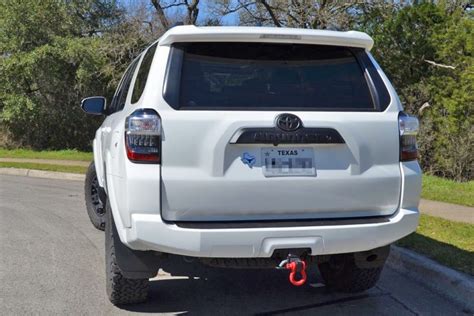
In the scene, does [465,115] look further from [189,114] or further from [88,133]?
[189,114]

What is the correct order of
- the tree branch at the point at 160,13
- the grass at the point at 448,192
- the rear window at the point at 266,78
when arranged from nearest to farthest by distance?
the rear window at the point at 266,78 → the grass at the point at 448,192 → the tree branch at the point at 160,13

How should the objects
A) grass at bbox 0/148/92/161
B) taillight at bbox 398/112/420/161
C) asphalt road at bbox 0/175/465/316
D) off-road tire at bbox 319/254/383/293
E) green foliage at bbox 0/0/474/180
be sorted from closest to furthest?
taillight at bbox 398/112/420/161 < asphalt road at bbox 0/175/465/316 < off-road tire at bbox 319/254/383/293 < grass at bbox 0/148/92/161 < green foliage at bbox 0/0/474/180

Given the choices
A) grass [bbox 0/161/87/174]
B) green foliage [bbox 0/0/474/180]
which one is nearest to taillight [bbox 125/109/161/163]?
grass [bbox 0/161/87/174]

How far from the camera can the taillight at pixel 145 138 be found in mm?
3516

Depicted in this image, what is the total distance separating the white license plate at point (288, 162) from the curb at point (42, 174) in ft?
33.1

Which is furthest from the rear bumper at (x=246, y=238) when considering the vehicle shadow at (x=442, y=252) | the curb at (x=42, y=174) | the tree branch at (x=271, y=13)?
the tree branch at (x=271, y=13)

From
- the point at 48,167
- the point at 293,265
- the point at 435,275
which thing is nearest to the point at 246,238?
the point at 293,265

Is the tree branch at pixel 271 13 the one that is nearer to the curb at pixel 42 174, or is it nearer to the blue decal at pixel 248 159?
the curb at pixel 42 174

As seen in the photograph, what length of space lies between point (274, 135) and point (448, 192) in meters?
7.43

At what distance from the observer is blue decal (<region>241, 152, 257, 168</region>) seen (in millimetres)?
3564

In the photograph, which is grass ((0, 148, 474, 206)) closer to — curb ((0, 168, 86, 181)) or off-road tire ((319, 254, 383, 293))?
curb ((0, 168, 86, 181))

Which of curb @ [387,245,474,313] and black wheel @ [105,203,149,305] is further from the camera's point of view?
curb @ [387,245,474,313]

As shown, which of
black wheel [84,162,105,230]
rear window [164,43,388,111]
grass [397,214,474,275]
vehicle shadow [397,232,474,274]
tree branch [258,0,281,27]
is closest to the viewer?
rear window [164,43,388,111]

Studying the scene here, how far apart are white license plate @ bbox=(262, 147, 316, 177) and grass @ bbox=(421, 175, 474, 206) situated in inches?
242
